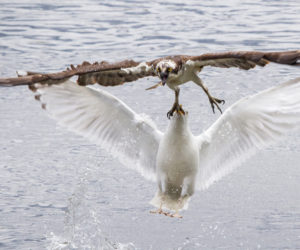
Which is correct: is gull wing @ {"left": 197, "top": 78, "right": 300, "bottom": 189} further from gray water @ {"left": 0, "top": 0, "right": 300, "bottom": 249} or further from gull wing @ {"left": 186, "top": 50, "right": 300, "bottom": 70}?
gull wing @ {"left": 186, "top": 50, "right": 300, "bottom": 70}

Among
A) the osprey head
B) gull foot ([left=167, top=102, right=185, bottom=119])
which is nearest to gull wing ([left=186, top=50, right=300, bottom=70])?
the osprey head

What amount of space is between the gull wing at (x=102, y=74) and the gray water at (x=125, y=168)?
3.98 feet

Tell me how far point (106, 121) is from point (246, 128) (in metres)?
1.05

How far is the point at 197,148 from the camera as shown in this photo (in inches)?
217

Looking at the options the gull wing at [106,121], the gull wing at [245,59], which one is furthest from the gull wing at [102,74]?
the gull wing at [106,121]

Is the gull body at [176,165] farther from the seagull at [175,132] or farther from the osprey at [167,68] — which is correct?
the osprey at [167,68]

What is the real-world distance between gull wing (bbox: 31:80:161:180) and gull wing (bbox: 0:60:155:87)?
0.57 m

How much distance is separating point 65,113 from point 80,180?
2.84 ft

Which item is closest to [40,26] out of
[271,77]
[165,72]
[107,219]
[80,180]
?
[271,77]

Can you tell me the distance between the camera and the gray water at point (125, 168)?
540 centimetres

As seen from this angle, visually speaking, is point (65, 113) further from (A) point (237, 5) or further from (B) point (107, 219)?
(A) point (237, 5)

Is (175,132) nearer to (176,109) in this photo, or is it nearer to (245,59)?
(176,109)

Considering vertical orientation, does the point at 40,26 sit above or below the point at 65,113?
below

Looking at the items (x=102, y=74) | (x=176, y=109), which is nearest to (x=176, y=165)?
(x=176, y=109)
